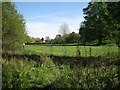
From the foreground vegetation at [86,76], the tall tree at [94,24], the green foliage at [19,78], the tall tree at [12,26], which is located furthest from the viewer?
the tall tree at [94,24]

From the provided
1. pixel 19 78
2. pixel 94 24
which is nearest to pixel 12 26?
pixel 19 78

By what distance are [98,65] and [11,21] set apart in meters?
21.8

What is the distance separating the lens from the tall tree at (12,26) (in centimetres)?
2686

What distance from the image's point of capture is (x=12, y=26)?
90.0 ft

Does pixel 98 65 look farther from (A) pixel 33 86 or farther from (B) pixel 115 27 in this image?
(B) pixel 115 27

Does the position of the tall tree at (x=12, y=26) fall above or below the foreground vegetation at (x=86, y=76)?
above

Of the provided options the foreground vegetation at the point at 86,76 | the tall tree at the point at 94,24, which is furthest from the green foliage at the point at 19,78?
the tall tree at the point at 94,24

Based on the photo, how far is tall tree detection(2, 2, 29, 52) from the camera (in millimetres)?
26859

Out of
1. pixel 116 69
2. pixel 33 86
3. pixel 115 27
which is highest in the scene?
pixel 115 27

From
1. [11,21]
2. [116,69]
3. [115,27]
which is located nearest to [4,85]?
[116,69]

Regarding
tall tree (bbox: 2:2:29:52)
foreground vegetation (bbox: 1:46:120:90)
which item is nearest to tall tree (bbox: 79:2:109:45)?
tall tree (bbox: 2:2:29:52)

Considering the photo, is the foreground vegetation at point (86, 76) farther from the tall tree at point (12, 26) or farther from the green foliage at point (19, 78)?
the tall tree at point (12, 26)

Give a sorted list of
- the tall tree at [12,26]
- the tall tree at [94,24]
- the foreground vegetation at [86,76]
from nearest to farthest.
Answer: the foreground vegetation at [86,76] → the tall tree at [12,26] → the tall tree at [94,24]

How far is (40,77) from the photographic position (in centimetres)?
819
